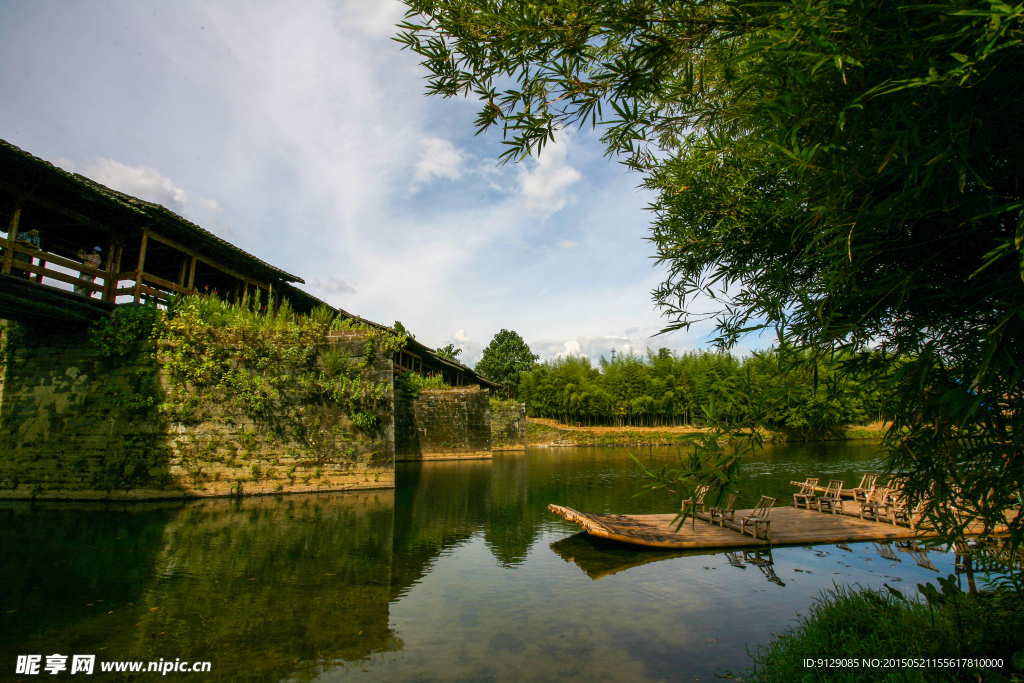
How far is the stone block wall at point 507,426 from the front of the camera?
3541 centimetres

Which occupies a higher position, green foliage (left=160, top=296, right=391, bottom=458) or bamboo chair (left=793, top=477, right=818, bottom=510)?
green foliage (left=160, top=296, right=391, bottom=458)

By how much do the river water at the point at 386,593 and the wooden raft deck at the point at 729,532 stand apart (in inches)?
9.1

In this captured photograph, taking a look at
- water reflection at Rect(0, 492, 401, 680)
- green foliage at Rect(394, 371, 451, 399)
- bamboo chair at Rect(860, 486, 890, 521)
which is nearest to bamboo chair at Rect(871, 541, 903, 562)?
bamboo chair at Rect(860, 486, 890, 521)

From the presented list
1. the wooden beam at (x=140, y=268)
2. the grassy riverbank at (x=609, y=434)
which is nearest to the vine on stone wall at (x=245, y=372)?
the wooden beam at (x=140, y=268)

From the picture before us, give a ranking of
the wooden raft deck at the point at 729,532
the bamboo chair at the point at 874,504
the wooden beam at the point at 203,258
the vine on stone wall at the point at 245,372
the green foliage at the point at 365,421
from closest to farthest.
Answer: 1. the wooden raft deck at the point at 729,532
2. the bamboo chair at the point at 874,504
3. the vine on stone wall at the point at 245,372
4. the wooden beam at the point at 203,258
5. the green foliage at the point at 365,421

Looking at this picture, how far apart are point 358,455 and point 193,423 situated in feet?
13.4

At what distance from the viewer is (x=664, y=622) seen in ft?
17.6

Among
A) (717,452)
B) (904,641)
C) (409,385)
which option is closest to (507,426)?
(409,385)

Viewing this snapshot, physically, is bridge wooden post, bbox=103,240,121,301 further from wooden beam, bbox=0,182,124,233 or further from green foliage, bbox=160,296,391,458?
green foliage, bbox=160,296,391,458

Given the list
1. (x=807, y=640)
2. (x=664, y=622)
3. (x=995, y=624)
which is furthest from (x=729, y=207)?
(x=664, y=622)

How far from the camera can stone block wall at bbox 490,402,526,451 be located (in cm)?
3541

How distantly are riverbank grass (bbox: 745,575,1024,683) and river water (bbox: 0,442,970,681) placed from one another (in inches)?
27.3

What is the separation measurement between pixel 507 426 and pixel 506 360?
82.9 feet

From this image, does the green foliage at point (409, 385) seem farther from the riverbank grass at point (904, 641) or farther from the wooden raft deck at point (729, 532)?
the riverbank grass at point (904, 641)
